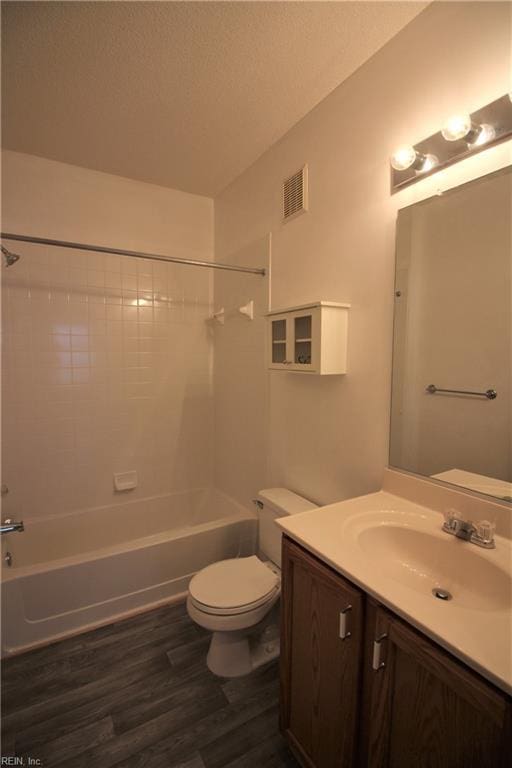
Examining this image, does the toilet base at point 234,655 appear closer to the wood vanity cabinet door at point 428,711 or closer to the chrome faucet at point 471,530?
the wood vanity cabinet door at point 428,711

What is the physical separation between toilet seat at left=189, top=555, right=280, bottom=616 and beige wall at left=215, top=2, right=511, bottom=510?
17.9 inches

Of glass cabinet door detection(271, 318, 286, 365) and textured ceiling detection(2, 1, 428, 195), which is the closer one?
textured ceiling detection(2, 1, 428, 195)

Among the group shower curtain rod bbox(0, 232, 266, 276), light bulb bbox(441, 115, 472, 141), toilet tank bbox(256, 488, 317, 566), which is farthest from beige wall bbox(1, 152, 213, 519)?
light bulb bbox(441, 115, 472, 141)

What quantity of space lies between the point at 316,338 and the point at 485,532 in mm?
904

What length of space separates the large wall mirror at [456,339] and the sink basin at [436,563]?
0.22m

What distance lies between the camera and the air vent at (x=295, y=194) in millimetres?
1782

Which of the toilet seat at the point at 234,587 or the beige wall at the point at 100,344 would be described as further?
the beige wall at the point at 100,344

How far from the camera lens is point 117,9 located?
4.07 feet

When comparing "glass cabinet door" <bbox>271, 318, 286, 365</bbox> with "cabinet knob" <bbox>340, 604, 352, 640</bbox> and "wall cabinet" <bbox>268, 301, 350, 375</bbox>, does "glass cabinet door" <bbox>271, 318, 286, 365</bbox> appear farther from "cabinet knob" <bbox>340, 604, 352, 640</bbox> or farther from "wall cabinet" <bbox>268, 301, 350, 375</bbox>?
"cabinet knob" <bbox>340, 604, 352, 640</bbox>

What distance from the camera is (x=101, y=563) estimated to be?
1.91 meters

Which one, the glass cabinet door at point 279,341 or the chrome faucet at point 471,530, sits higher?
the glass cabinet door at point 279,341

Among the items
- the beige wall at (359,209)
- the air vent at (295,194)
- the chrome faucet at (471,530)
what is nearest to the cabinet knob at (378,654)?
the chrome faucet at (471,530)

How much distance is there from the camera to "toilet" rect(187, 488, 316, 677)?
1501 mm

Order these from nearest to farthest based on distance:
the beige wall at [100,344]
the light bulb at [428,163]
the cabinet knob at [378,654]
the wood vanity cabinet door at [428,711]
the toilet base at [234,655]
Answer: the wood vanity cabinet door at [428,711] < the cabinet knob at [378,654] < the light bulb at [428,163] < the toilet base at [234,655] < the beige wall at [100,344]
